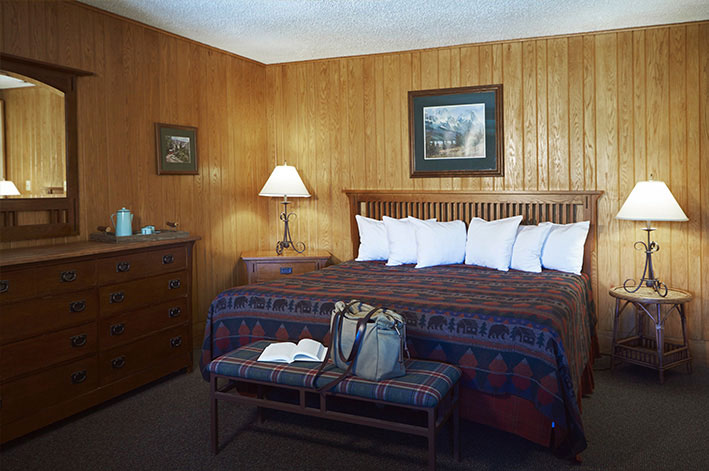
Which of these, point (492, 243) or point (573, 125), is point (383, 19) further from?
point (492, 243)

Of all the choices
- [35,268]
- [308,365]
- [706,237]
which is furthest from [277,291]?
[706,237]

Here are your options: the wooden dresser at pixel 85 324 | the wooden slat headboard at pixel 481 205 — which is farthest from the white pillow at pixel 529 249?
the wooden dresser at pixel 85 324

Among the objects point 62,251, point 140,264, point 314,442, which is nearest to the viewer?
point 314,442

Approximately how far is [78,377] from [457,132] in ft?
11.1

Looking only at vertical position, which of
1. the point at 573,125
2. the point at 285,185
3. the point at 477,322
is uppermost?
the point at 573,125

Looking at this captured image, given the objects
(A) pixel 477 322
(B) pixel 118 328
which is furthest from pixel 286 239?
(A) pixel 477 322

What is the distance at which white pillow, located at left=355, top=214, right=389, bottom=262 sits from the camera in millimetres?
4801

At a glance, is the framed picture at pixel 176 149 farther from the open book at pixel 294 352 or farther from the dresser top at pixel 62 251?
the open book at pixel 294 352

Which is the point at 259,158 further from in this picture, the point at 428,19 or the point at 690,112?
the point at 690,112

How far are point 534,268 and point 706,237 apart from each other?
1280 mm

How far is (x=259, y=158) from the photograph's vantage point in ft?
18.2

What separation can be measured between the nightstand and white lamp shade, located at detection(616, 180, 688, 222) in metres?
2.35

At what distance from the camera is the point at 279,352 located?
9.46 feet

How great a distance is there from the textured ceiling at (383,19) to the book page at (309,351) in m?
2.21
